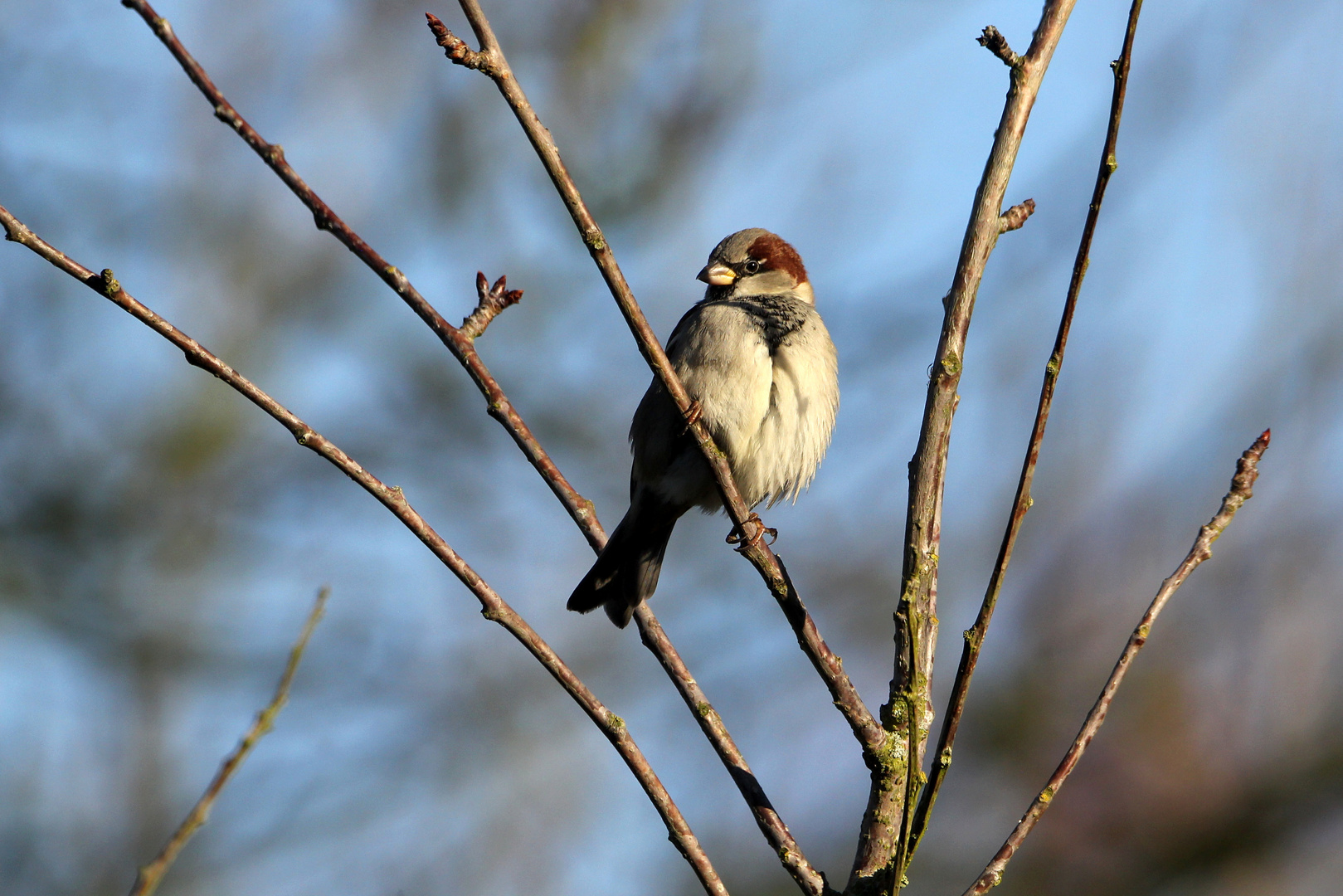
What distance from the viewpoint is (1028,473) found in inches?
79.4

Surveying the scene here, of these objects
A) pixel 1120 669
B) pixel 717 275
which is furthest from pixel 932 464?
pixel 717 275

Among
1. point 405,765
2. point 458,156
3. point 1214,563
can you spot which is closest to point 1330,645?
point 1214,563

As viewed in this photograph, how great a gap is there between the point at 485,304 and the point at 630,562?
1.58 meters

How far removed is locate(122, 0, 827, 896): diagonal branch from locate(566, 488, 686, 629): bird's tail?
0.97 meters

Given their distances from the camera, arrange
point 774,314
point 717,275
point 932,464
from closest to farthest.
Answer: point 932,464
point 774,314
point 717,275

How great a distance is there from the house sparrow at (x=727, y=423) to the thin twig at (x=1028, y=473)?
159cm

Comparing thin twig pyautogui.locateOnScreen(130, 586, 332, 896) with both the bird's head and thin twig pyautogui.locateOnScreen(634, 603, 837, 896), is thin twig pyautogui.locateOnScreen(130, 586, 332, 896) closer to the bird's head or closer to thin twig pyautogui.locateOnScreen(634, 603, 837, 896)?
Answer: thin twig pyautogui.locateOnScreen(634, 603, 837, 896)

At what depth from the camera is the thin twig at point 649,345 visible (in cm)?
197

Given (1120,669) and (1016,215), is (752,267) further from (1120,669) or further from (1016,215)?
(1120,669)

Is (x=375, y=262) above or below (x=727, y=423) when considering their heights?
below

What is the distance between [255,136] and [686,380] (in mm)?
2040

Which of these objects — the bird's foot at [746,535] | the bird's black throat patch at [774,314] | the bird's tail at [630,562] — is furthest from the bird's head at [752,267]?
the bird's foot at [746,535]

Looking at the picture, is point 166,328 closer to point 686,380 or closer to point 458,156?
point 686,380

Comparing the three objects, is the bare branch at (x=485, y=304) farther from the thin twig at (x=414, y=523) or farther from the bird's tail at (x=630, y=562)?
the bird's tail at (x=630, y=562)
